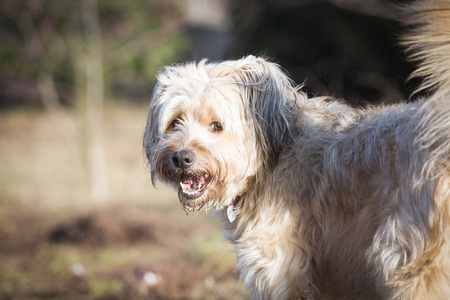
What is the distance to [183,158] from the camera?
10.2 feet

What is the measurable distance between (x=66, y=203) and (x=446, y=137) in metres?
8.17

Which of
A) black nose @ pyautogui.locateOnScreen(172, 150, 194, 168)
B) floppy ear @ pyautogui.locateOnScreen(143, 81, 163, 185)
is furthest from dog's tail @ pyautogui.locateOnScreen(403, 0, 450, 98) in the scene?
floppy ear @ pyautogui.locateOnScreen(143, 81, 163, 185)

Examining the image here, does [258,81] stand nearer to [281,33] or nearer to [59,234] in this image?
[59,234]

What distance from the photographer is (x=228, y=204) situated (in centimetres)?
325

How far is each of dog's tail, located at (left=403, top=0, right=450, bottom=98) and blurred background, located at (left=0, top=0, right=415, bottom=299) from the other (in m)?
0.86

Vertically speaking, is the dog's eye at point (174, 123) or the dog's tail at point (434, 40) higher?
the dog's eye at point (174, 123)

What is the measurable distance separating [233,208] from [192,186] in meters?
0.30

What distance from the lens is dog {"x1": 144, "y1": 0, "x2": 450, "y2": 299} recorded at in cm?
238

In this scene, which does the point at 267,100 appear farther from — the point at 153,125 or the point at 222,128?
the point at 153,125

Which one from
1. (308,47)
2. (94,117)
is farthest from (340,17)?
(94,117)

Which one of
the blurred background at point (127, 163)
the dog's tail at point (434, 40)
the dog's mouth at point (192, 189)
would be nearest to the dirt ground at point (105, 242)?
the blurred background at point (127, 163)

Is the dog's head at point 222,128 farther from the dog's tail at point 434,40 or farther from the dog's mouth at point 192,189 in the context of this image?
the dog's tail at point 434,40

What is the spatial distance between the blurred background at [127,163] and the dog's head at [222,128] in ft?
1.73

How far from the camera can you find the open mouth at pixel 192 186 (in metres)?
3.20
